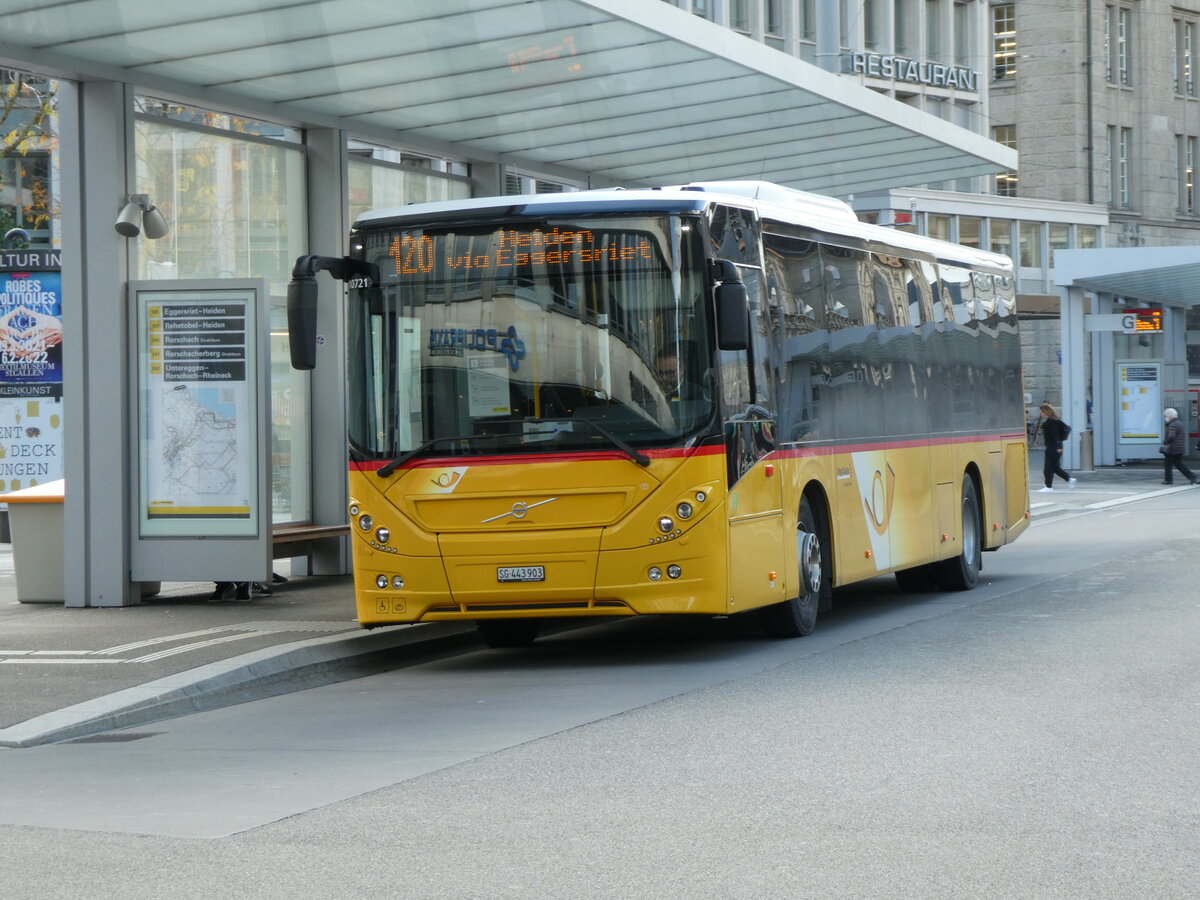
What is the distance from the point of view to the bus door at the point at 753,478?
12.1 meters

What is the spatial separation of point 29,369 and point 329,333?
28.6 ft

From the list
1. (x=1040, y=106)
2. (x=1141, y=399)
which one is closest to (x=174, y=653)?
(x=1141, y=399)

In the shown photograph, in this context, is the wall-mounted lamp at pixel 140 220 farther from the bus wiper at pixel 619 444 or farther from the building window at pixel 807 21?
the building window at pixel 807 21

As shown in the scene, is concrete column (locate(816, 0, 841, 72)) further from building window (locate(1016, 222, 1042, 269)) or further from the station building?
building window (locate(1016, 222, 1042, 269))

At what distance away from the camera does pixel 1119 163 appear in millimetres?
71562

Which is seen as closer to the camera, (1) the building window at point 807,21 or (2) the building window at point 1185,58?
(1) the building window at point 807,21

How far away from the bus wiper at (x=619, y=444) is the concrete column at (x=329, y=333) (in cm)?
628

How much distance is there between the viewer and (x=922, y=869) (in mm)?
6230

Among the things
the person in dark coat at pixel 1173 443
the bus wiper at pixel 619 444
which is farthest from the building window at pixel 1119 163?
the bus wiper at pixel 619 444

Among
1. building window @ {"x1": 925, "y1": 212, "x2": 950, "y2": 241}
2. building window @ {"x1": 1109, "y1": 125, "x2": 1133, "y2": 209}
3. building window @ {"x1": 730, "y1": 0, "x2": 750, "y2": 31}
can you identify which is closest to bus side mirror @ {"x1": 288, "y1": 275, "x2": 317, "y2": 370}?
building window @ {"x1": 730, "y1": 0, "x2": 750, "y2": 31}

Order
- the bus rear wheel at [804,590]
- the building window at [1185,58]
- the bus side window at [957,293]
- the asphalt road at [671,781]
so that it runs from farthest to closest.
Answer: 1. the building window at [1185,58]
2. the bus side window at [957,293]
3. the bus rear wheel at [804,590]
4. the asphalt road at [671,781]

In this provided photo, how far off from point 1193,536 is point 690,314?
13.6 m

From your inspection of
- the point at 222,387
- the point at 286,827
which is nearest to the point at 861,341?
the point at 222,387

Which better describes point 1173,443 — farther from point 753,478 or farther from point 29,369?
point 753,478
